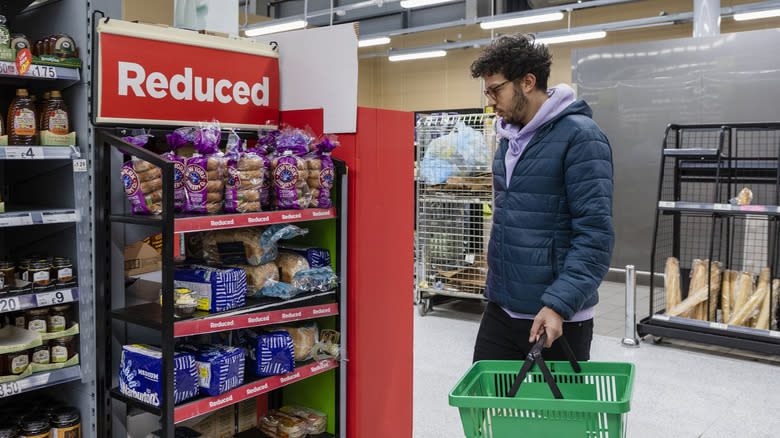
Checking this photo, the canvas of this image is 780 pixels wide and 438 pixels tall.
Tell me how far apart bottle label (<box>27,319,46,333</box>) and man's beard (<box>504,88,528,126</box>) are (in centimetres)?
179

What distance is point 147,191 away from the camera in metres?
2.20

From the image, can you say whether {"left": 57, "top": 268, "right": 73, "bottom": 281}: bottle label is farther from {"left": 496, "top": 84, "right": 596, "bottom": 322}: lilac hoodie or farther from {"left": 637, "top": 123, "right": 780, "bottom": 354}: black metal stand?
{"left": 637, "top": 123, "right": 780, "bottom": 354}: black metal stand

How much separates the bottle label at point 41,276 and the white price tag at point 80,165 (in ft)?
1.24

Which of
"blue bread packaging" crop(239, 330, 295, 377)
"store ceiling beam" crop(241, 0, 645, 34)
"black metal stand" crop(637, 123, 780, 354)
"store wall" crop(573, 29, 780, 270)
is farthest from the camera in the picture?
"store ceiling beam" crop(241, 0, 645, 34)

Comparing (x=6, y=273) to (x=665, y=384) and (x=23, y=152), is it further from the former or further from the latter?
(x=665, y=384)

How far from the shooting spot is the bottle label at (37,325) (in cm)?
232

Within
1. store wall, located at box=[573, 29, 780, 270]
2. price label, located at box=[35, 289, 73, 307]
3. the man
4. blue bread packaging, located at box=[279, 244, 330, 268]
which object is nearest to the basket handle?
the man

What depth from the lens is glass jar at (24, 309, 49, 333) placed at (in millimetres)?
2318

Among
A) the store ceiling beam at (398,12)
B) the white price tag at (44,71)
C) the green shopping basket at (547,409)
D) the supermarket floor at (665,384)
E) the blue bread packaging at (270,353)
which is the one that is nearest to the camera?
the green shopping basket at (547,409)

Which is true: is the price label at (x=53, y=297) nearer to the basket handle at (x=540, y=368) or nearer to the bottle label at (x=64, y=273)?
the bottle label at (x=64, y=273)

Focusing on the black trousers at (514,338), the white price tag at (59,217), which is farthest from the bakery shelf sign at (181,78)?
the black trousers at (514,338)

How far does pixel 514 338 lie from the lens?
2268 millimetres

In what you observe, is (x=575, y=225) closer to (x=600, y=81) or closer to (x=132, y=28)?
(x=132, y=28)

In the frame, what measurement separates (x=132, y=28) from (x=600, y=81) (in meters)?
7.55
